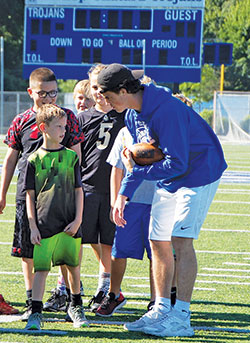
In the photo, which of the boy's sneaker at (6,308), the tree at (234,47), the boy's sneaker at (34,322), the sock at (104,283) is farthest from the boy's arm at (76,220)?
the tree at (234,47)

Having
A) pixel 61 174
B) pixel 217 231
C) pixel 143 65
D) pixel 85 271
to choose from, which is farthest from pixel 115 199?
pixel 143 65

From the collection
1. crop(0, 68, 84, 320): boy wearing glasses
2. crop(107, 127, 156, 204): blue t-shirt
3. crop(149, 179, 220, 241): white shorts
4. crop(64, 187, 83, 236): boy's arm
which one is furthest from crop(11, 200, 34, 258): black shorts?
crop(149, 179, 220, 241): white shorts

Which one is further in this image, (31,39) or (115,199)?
(31,39)

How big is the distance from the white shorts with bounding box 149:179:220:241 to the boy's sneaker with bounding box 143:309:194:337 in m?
0.50

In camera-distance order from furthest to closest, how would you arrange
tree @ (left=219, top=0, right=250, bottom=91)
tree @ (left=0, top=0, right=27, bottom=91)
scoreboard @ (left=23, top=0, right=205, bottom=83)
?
1. tree @ (left=219, top=0, right=250, bottom=91)
2. tree @ (left=0, top=0, right=27, bottom=91)
3. scoreboard @ (left=23, top=0, right=205, bottom=83)

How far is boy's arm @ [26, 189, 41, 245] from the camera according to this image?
4.81m

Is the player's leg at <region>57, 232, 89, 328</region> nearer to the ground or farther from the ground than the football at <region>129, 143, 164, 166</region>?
nearer to the ground

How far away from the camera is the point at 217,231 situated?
9461mm

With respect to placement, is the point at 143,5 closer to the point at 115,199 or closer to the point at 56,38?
the point at 56,38

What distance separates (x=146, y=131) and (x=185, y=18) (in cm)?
2391

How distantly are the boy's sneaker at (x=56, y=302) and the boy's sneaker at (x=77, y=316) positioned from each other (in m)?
0.53

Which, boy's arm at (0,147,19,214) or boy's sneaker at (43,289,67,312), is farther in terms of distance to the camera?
boy's sneaker at (43,289,67,312)

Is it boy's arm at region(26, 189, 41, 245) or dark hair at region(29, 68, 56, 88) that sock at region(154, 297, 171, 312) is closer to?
boy's arm at region(26, 189, 41, 245)

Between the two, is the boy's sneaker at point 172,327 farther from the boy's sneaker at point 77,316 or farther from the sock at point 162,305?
the boy's sneaker at point 77,316
